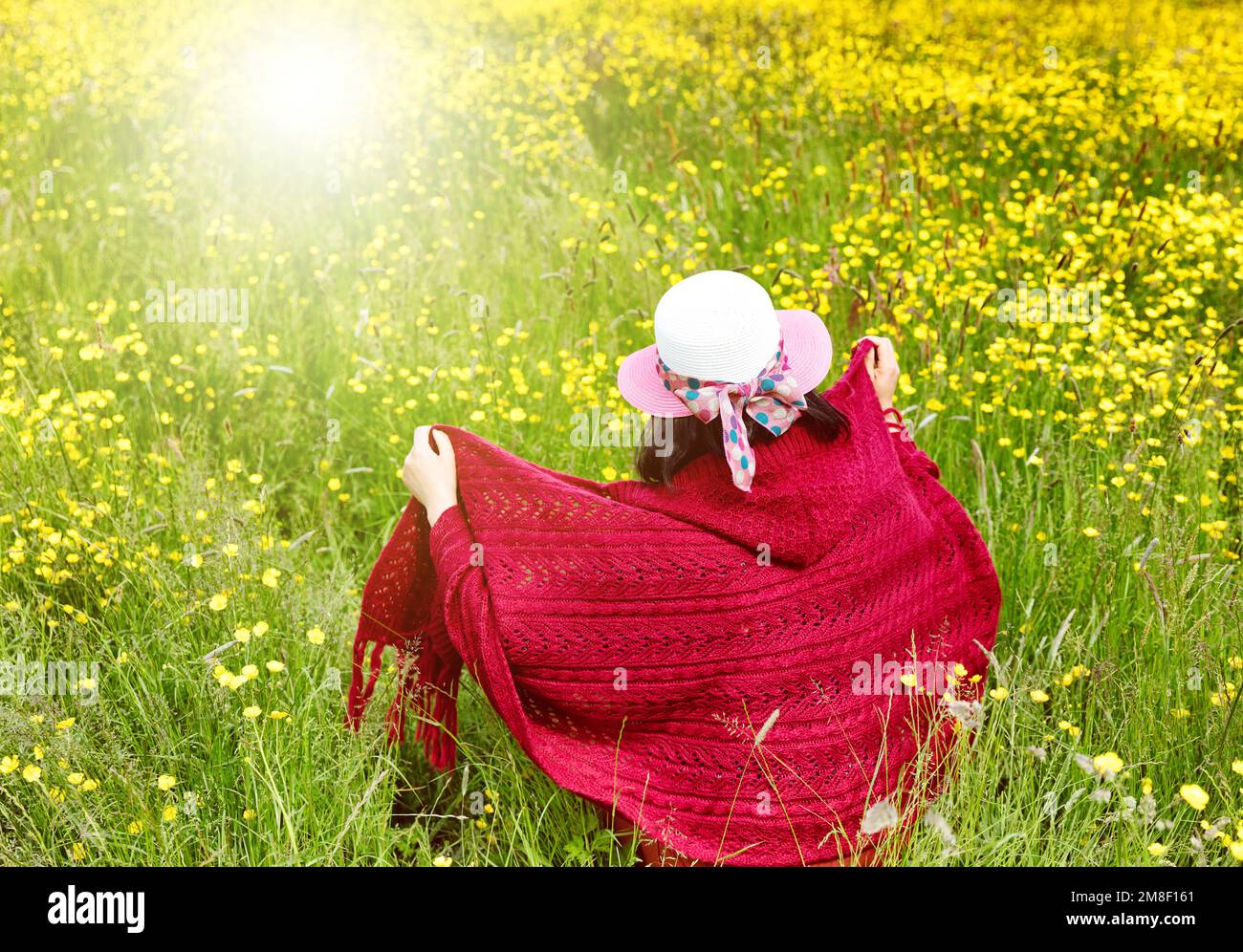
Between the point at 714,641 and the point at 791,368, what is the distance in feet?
2.08

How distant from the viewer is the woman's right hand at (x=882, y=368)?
110 inches

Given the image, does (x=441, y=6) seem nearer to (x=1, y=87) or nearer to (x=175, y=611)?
(x=1, y=87)

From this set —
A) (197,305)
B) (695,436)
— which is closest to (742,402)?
(695,436)

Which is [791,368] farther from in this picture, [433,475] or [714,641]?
[433,475]

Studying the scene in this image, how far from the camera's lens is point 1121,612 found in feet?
9.45

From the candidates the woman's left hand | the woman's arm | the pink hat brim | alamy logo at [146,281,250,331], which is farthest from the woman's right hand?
alamy logo at [146,281,250,331]

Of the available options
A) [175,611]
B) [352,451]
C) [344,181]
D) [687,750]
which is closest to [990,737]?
[687,750]

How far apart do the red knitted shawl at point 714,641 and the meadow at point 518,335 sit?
0.20 meters

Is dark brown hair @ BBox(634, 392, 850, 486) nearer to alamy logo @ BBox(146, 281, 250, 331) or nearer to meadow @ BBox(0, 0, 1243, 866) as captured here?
meadow @ BBox(0, 0, 1243, 866)

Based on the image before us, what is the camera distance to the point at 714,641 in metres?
2.36

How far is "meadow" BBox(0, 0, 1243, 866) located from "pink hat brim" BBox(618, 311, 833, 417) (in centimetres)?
80
